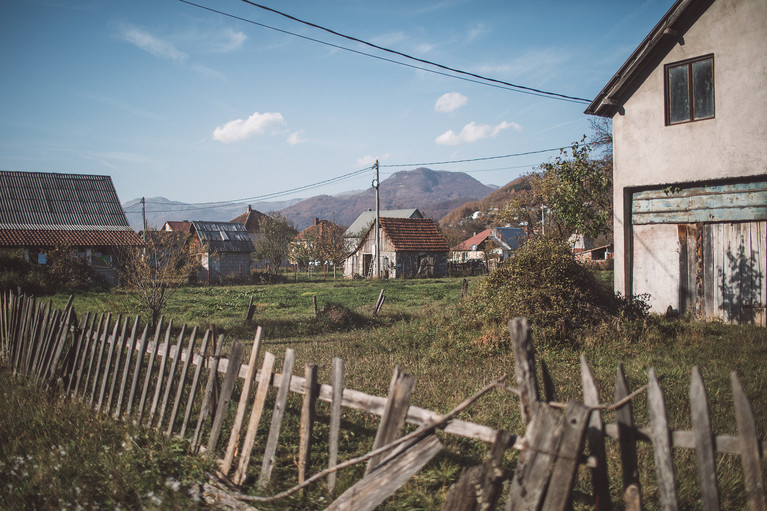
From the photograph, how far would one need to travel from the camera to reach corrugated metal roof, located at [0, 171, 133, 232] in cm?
3191

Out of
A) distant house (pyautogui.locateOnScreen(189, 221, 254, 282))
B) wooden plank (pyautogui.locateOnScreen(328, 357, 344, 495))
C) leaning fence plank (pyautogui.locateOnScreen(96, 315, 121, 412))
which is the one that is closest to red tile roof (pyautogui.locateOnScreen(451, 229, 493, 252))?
distant house (pyautogui.locateOnScreen(189, 221, 254, 282))

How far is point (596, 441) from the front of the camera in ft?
8.32

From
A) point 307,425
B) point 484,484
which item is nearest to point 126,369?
point 307,425

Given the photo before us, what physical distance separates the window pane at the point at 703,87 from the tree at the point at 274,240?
1550 inches

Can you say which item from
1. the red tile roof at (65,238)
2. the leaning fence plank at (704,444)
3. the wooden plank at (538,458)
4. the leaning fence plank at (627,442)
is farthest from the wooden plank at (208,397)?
the red tile roof at (65,238)

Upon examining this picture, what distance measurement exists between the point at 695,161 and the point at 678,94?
1646 millimetres

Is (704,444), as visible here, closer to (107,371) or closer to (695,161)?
(107,371)

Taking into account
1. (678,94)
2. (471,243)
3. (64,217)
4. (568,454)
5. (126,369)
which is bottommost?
(126,369)

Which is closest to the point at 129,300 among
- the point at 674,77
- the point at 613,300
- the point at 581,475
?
the point at 613,300

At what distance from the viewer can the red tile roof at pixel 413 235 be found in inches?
1555

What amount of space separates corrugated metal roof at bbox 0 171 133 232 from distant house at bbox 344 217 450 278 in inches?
749

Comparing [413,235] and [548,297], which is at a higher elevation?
[413,235]

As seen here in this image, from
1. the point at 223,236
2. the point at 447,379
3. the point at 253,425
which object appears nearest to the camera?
the point at 253,425

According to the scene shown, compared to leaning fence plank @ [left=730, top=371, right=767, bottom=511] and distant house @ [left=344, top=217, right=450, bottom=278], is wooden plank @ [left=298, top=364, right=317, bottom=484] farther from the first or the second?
distant house @ [left=344, top=217, right=450, bottom=278]
